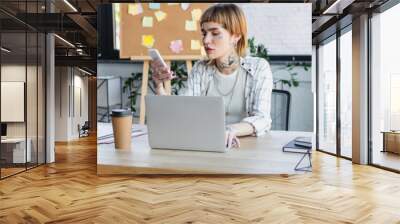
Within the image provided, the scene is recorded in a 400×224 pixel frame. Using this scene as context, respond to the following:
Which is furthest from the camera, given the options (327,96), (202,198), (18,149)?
(327,96)

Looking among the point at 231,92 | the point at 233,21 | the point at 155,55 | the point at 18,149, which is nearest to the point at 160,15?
the point at 155,55

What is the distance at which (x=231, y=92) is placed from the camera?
6.02 meters

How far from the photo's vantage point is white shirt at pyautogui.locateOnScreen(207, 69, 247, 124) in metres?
6.00

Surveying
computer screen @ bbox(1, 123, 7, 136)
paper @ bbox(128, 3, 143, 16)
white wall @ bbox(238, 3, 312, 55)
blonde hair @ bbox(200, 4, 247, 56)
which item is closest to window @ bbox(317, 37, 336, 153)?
white wall @ bbox(238, 3, 312, 55)

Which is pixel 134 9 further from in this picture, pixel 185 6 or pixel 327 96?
pixel 327 96

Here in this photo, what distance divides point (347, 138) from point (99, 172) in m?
5.04

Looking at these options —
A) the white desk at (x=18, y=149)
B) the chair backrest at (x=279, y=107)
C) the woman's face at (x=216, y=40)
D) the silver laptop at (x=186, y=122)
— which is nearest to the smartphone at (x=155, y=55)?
the silver laptop at (x=186, y=122)

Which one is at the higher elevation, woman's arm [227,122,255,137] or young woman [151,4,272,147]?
young woman [151,4,272,147]

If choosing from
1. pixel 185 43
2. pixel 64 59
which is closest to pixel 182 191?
pixel 185 43

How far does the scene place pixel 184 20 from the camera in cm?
604

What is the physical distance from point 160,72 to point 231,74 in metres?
1.08

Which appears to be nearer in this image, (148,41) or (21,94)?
(148,41)

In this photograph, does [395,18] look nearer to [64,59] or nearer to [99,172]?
[99,172]

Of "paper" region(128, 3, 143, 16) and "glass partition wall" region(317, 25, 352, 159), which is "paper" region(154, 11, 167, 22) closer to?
"paper" region(128, 3, 143, 16)
